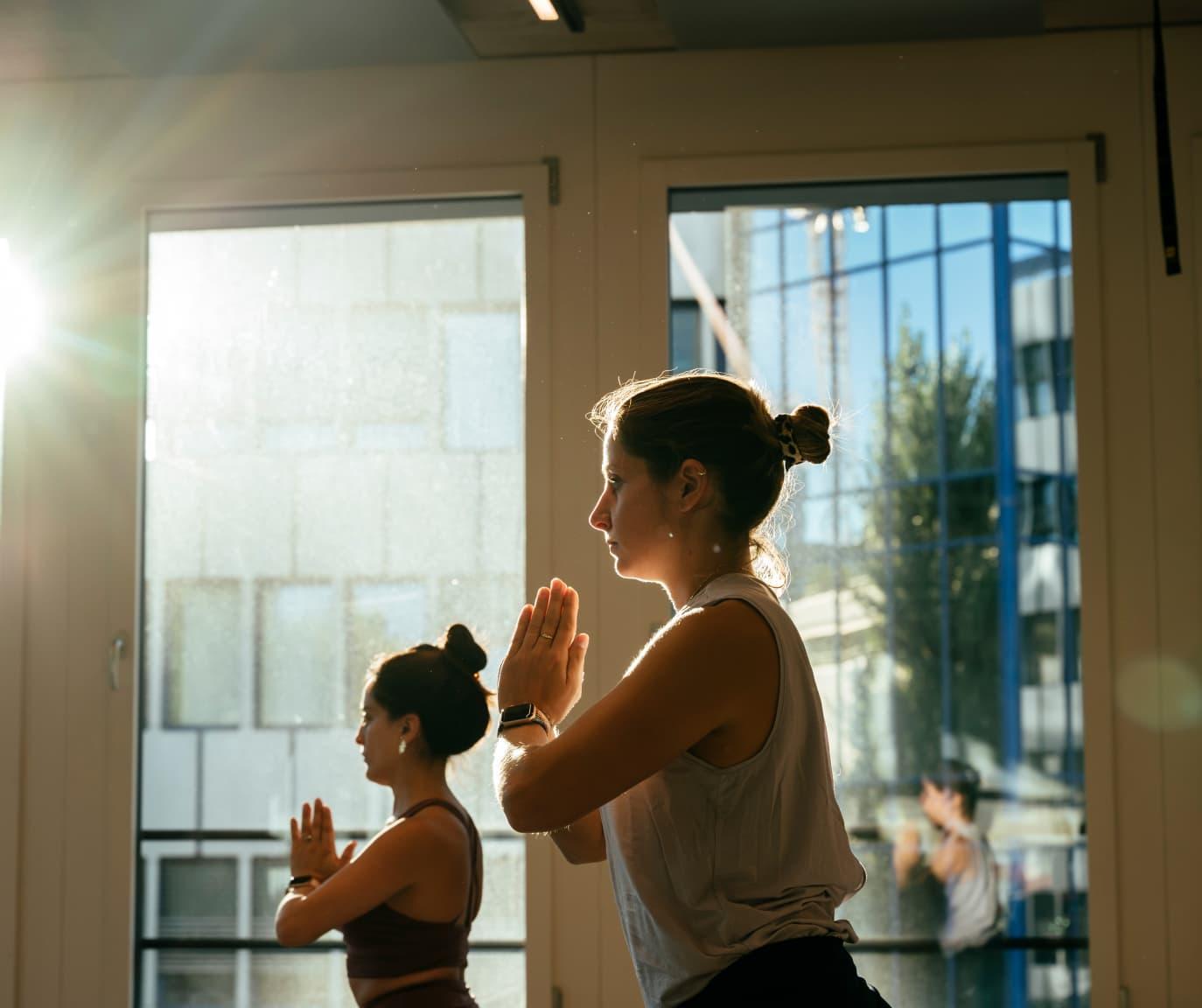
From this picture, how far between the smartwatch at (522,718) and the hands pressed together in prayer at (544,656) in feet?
0.04

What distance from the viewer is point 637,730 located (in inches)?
50.5

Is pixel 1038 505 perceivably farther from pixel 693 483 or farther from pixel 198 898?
pixel 198 898

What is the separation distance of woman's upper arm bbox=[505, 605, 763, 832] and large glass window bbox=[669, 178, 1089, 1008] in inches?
64.1

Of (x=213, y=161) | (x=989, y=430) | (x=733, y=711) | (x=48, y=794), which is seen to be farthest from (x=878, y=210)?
(x=48, y=794)

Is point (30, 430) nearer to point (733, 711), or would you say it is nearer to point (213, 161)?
point (213, 161)

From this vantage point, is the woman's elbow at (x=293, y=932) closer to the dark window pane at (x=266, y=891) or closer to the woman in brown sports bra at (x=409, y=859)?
the woman in brown sports bra at (x=409, y=859)

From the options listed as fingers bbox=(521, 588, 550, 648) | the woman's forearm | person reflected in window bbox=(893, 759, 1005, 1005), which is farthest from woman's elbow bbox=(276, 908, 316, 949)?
person reflected in window bbox=(893, 759, 1005, 1005)

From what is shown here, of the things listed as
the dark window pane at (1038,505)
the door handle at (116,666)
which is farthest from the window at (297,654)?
the dark window pane at (1038,505)

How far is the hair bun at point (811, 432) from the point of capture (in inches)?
60.4

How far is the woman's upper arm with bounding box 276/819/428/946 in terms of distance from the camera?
2.18 meters

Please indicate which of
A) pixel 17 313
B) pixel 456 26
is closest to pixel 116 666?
pixel 17 313

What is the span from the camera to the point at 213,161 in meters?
3.12

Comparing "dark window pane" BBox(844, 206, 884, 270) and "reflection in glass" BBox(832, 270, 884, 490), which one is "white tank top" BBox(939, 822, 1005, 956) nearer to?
"reflection in glass" BBox(832, 270, 884, 490)

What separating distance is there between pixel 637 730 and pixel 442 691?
1.14 metres
